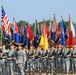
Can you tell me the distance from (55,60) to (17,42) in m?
5.15

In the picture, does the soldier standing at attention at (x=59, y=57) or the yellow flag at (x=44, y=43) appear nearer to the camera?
the soldier standing at attention at (x=59, y=57)

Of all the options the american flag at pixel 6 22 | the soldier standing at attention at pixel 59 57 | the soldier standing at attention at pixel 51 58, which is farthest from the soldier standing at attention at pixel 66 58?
the american flag at pixel 6 22

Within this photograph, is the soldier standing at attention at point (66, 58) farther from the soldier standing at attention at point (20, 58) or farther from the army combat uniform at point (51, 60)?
the soldier standing at attention at point (20, 58)

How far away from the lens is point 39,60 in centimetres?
2247

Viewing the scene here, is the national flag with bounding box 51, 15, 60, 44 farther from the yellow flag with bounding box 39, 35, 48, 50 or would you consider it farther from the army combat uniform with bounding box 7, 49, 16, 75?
the army combat uniform with bounding box 7, 49, 16, 75

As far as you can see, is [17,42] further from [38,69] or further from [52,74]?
[52,74]

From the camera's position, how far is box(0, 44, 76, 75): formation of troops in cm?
1762

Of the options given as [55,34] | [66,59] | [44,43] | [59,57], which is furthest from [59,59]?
[55,34]

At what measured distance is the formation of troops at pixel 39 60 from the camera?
57.8ft

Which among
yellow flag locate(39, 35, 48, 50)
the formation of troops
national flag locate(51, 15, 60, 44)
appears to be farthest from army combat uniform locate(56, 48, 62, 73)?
national flag locate(51, 15, 60, 44)

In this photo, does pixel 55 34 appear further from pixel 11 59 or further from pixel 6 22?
pixel 11 59

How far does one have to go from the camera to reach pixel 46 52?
21.3 metres

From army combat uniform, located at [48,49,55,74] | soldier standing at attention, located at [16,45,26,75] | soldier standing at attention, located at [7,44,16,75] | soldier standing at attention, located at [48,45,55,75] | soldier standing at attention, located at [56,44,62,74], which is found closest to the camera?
soldier standing at attention, located at [16,45,26,75]

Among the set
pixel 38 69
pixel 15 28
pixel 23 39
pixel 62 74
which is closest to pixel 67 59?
pixel 62 74
